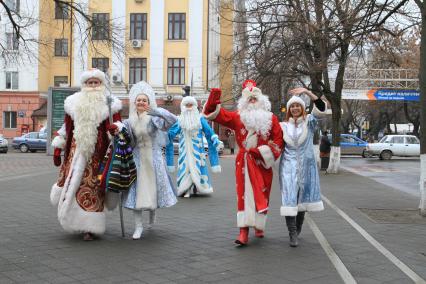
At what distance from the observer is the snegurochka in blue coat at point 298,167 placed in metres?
6.33

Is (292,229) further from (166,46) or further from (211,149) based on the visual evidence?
(166,46)

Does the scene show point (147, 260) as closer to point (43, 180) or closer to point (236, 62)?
point (43, 180)

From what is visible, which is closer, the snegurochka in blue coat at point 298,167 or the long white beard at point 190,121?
the snegurochka in blue coat at point 298,167

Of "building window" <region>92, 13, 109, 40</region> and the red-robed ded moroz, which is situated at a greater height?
"building window" <region>92, 13, 109, 40</region>

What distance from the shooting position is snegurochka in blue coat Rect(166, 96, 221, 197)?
11344 mm

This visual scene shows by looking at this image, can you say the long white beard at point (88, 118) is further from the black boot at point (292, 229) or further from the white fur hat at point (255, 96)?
the black boot at point (292, 229)

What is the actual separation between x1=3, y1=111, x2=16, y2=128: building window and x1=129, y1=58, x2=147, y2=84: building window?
1013cm

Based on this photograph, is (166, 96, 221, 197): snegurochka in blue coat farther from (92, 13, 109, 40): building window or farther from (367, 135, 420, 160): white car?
(367, 135, 420, 160): white car

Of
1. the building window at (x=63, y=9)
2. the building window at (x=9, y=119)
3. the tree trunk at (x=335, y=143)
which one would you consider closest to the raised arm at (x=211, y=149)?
the building window at (x=63, y=9)

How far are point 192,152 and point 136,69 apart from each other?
33.4 metres

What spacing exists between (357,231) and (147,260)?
→ 11.0 feet

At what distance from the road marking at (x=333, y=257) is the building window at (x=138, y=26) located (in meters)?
37.4

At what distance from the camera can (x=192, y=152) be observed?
37.8 feet

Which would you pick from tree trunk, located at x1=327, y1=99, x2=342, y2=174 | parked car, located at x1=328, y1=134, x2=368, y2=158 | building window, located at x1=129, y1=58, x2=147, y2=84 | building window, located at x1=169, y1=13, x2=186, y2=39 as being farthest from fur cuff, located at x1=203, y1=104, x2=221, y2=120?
building window, located at x1=129, y1=58, x2=147, y2=84
